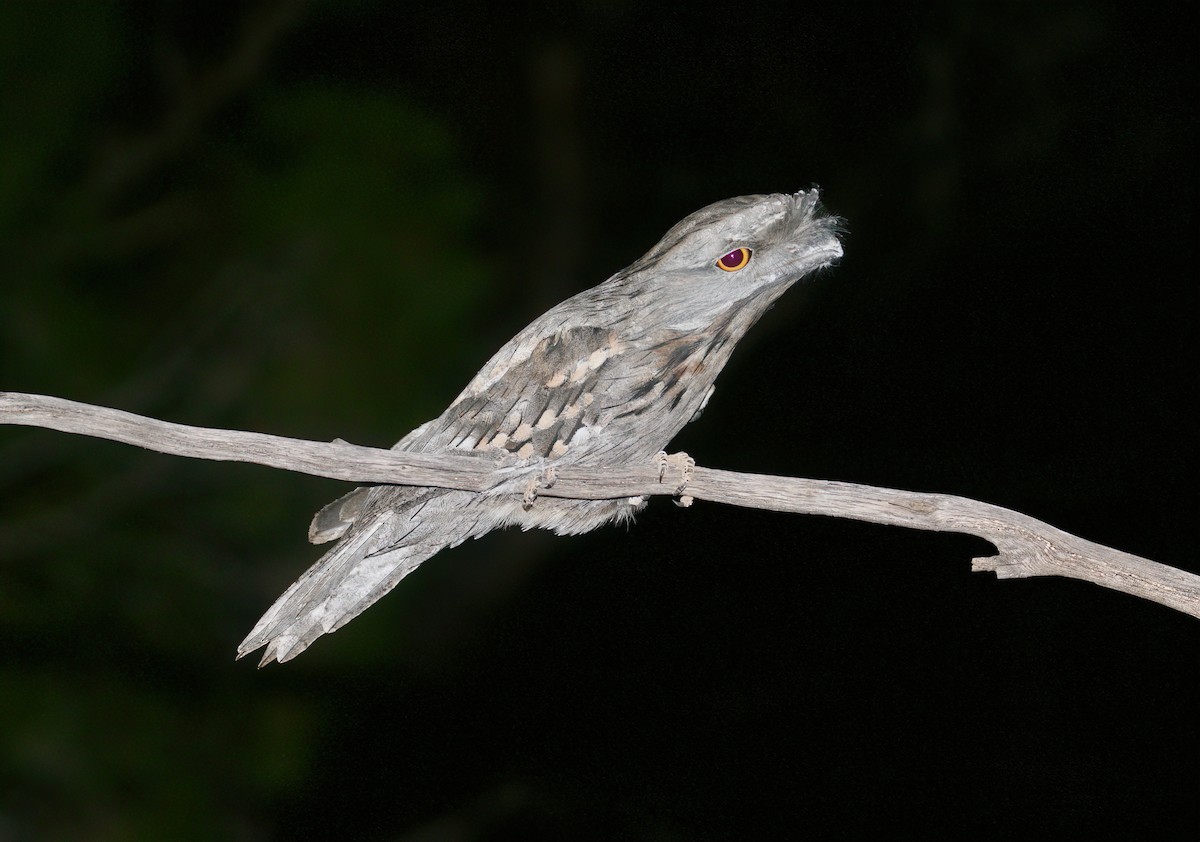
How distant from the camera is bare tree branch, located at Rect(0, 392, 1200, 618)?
1510 millimetres

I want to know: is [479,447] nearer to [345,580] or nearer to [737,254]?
[345,580]

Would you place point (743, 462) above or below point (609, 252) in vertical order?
below

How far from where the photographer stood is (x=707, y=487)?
1.89 metres

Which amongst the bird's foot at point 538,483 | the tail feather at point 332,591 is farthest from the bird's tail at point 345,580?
the bird's foot at point 538,483

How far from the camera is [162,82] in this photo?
3.75 metres

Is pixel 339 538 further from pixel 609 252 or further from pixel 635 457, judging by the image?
pixel 609 252

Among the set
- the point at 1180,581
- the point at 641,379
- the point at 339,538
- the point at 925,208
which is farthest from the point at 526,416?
the point at 925,208

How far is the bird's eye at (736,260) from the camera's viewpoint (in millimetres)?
1915

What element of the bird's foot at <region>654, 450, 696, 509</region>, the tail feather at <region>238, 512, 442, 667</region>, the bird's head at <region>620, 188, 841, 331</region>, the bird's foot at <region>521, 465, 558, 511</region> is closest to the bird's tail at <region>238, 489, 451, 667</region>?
the tail feather at <region>238, 512, 442, 667</region>

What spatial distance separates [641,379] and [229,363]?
2.20 metres

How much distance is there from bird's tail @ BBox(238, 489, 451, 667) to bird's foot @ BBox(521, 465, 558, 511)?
0.25m

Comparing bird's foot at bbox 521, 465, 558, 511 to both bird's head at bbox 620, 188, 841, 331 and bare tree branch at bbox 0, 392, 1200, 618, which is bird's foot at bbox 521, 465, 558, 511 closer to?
bare tree branch at bbox 0, 392, 1200, 618

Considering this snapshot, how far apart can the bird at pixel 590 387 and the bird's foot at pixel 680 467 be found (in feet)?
0.44

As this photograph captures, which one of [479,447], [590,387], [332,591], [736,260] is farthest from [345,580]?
[736,260]
